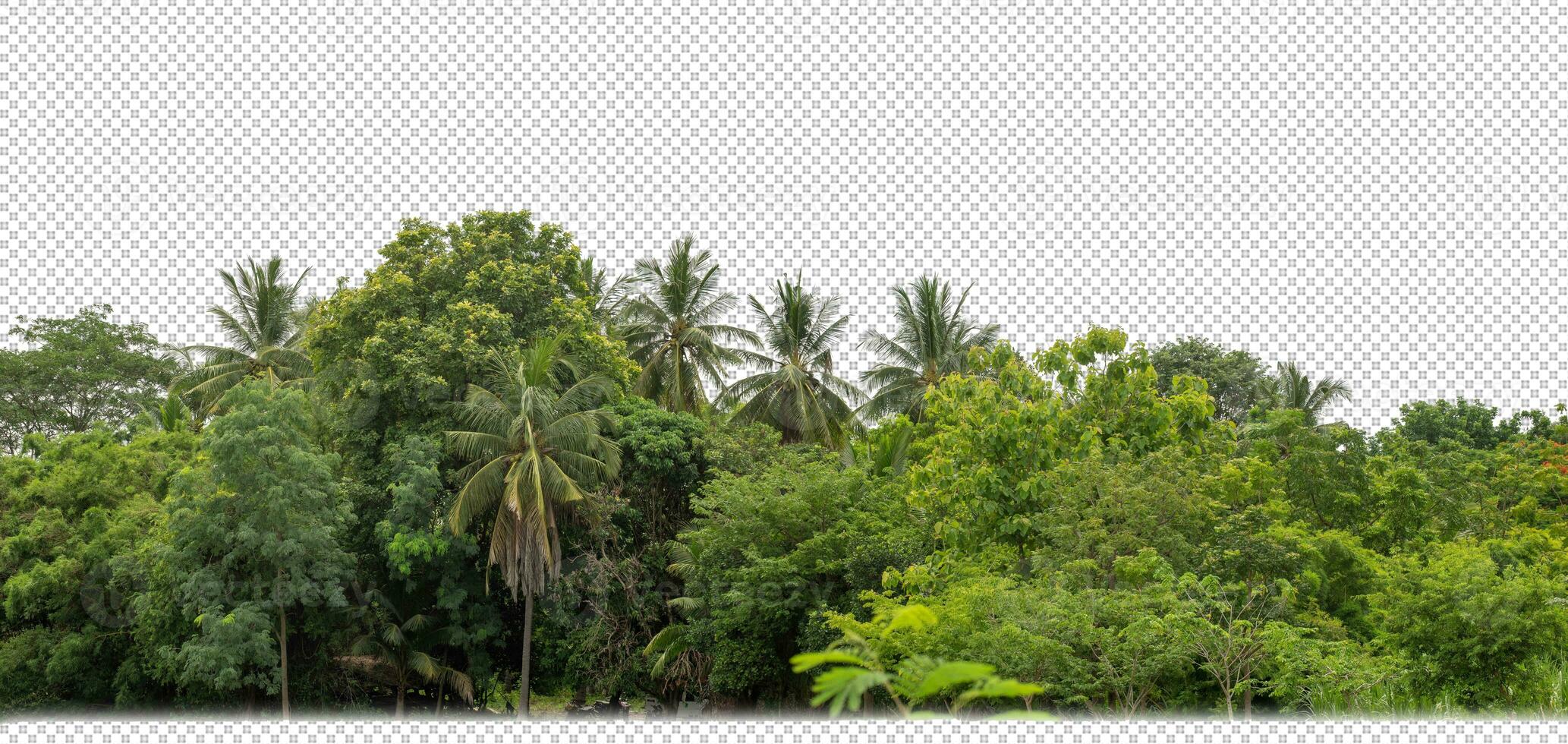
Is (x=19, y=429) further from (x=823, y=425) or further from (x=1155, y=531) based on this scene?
(x=1155, y=531)

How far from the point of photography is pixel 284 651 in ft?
58.8

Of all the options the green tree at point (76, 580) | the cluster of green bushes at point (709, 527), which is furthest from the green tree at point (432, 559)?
the green tree at point (76, 580)

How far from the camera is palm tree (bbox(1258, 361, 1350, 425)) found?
32219 mm

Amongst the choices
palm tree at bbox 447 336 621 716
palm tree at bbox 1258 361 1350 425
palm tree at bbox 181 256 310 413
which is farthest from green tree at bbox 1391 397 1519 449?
palm tree at bbox 181 256 310 413

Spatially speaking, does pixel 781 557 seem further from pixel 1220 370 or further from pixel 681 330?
pixel 1220 370

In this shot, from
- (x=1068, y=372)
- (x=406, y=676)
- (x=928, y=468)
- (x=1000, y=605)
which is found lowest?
(x=406, y=676)

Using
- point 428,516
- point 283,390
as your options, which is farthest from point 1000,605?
point 283,390

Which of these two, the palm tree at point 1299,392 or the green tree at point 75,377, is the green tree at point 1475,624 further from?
the green tree at point 75,377

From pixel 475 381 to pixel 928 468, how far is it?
9.26 m

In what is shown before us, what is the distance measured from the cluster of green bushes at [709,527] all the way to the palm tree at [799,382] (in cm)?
8

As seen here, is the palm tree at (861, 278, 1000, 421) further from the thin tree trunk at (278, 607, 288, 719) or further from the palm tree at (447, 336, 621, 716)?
the thin tree trunk at (278, 607, 288, 719)

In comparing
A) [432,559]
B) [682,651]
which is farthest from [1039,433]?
[432,559]

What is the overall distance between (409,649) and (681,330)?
31.5 ft

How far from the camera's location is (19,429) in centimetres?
2961
